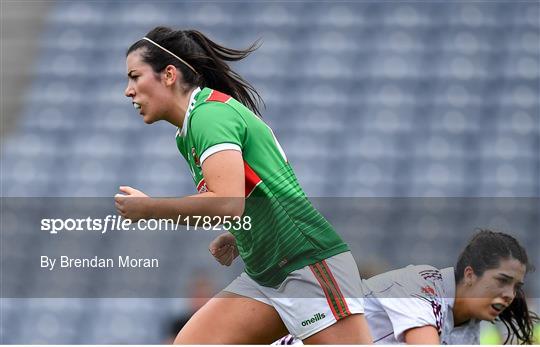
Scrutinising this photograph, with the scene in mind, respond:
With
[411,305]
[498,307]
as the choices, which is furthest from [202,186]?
[498,307]

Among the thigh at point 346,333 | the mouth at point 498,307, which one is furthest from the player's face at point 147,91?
the mouth at point 498,307

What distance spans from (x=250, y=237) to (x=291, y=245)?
120 millimetres

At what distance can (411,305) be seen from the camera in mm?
2857

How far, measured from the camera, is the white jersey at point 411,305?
9.38 feet

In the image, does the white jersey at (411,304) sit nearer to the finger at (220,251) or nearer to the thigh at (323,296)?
the thigh at (323,296)


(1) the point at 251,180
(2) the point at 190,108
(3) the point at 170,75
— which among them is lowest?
(1) the point at 251,180

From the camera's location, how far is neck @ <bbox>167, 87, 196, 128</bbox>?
8.80ft

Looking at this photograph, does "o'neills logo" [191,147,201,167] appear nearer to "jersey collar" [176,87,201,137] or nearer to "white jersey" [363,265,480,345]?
"jersey collar" [176,87,201,137]

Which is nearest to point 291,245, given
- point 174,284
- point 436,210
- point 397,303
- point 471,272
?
point 397,303

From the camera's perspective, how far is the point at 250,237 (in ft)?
8.86

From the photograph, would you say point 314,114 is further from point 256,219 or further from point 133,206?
point 133,206

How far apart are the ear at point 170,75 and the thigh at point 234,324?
630 mm

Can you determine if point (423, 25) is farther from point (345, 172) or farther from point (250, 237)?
point (250, 237)

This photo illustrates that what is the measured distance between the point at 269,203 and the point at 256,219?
0.20 ft
